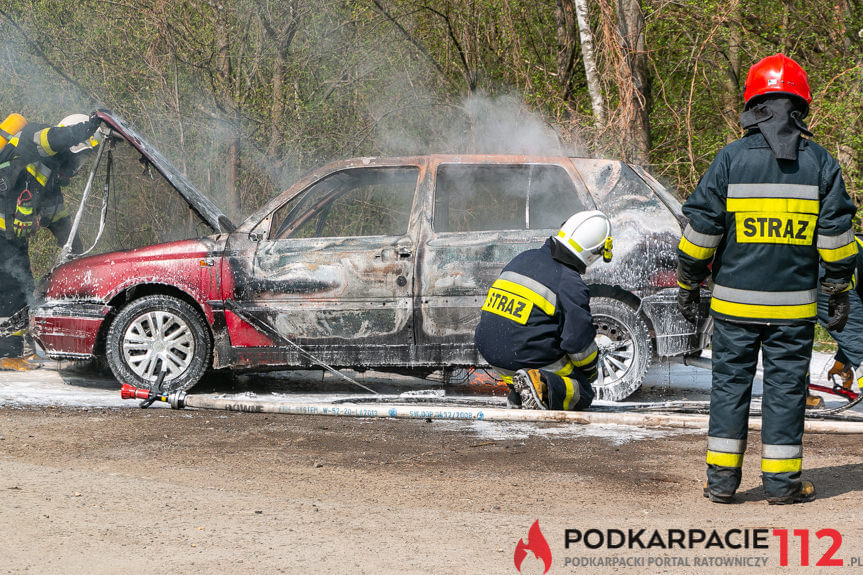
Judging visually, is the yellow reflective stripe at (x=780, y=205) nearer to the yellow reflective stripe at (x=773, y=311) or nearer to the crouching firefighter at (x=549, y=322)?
the yellow reflective stripe at (x=773, y=311)

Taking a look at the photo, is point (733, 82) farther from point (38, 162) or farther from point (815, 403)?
point (38, 162)

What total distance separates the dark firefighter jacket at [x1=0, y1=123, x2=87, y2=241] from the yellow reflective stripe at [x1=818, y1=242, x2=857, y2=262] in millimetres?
6366

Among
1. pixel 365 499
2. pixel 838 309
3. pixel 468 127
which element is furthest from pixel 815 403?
pixel 468 127

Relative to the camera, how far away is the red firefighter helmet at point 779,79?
4391 millimetres

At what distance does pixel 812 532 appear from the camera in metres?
3.88

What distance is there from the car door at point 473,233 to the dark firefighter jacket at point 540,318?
2.91 ft

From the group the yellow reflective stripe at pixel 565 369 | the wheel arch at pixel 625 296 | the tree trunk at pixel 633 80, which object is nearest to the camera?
the yellow reflective stripe at pixel 565 369

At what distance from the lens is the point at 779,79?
439cm

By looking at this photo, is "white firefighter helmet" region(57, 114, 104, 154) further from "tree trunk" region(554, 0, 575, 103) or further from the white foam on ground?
"tree trunk" region(554, 0, 575, 103)

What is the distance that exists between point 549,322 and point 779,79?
7.08 feet

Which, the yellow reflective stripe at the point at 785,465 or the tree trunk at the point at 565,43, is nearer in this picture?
the yellow reflective stripe at the point at 785,465

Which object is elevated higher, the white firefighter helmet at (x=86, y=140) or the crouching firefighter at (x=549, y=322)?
the white firefighter helmet at (x=86, y=140)

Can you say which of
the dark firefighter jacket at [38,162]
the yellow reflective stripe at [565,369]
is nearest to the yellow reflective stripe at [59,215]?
the dark firefighter jacket at [38,162]

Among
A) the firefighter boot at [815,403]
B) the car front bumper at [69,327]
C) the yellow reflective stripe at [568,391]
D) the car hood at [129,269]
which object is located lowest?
the firefighter boot at [815,403]
